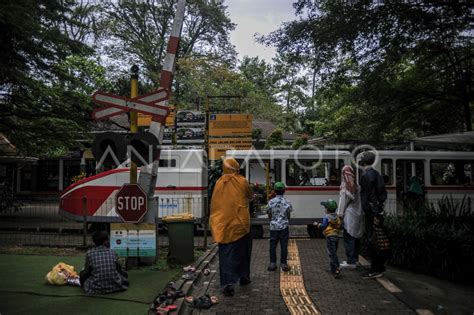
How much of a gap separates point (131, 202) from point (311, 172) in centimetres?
686

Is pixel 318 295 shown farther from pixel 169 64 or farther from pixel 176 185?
pixel 176 185

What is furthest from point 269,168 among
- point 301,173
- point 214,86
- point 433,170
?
point 214,86

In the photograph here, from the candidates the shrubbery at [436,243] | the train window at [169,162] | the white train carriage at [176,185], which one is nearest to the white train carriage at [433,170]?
the shrubbery at [436,243]

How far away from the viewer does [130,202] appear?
7965mm

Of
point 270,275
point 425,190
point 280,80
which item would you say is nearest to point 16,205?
point 270,275

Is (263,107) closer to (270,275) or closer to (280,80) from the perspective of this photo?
(280,80)

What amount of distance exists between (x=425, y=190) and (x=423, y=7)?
717 centimetres

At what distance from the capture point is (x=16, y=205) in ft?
61.3

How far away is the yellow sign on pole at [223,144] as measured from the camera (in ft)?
57.4

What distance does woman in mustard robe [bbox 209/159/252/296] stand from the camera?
6633mm

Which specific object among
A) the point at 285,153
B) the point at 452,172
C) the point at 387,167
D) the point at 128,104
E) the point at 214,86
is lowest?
the point at 452,172

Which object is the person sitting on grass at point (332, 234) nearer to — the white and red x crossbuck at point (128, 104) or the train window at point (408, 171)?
the white and red x crossbuck at point (128, 104)

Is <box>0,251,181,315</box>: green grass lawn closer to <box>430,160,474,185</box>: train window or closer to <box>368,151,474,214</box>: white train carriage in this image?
<box>368,151,474,214</box>: white train carriage

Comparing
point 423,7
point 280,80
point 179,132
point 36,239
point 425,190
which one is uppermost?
point 280,80
